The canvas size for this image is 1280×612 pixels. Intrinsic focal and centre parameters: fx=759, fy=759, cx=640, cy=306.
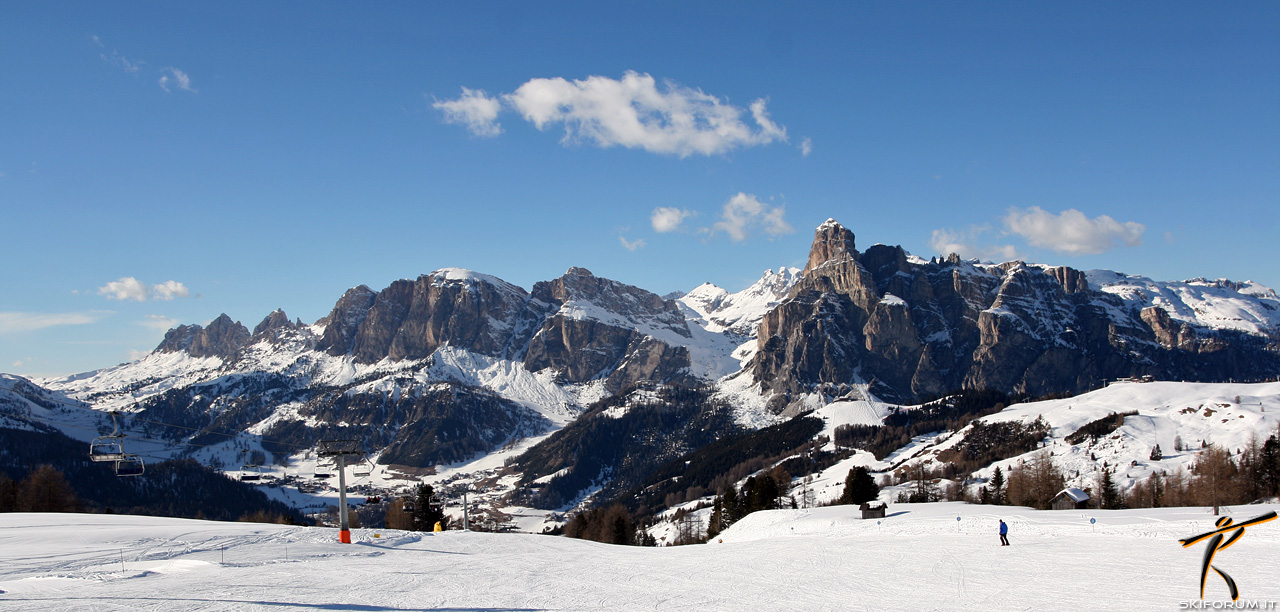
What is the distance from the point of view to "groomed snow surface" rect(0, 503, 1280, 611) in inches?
1125

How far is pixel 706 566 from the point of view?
144 feet

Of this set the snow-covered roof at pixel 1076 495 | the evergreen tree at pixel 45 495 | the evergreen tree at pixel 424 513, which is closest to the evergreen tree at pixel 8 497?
the evergreen tree at pixel 45 495

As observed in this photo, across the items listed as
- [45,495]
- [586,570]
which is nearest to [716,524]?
[586,570]

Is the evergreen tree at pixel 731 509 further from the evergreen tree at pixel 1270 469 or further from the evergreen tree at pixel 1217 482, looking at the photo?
the evergreen tree at pixel 1270 469

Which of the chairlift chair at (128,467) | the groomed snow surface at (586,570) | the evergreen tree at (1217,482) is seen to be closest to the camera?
the groomed snow surface at (586,570)

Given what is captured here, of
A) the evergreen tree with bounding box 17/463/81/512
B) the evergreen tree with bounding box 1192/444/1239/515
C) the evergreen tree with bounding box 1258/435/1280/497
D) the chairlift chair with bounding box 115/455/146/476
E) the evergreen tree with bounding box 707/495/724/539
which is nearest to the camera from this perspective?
the chairlift chair with bounding box 115/455/146/476

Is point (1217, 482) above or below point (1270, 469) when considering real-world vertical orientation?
below

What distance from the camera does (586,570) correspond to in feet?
133

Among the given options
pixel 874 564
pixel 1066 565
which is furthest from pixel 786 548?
pixel 1066 565

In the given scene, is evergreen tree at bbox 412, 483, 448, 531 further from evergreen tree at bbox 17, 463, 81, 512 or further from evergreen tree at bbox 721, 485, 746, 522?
evergreen tree at bbox 17, 463, 81, 512

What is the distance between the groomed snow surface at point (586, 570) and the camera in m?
28.6

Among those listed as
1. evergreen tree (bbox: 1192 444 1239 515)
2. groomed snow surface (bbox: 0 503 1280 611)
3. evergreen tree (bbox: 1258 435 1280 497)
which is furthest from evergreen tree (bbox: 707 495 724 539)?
evergreen tree (bbox: 1258 435 1280 497)

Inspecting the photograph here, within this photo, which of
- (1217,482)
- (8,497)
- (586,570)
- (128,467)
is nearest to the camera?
(586,570)

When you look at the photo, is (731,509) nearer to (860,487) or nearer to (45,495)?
(860,487)
